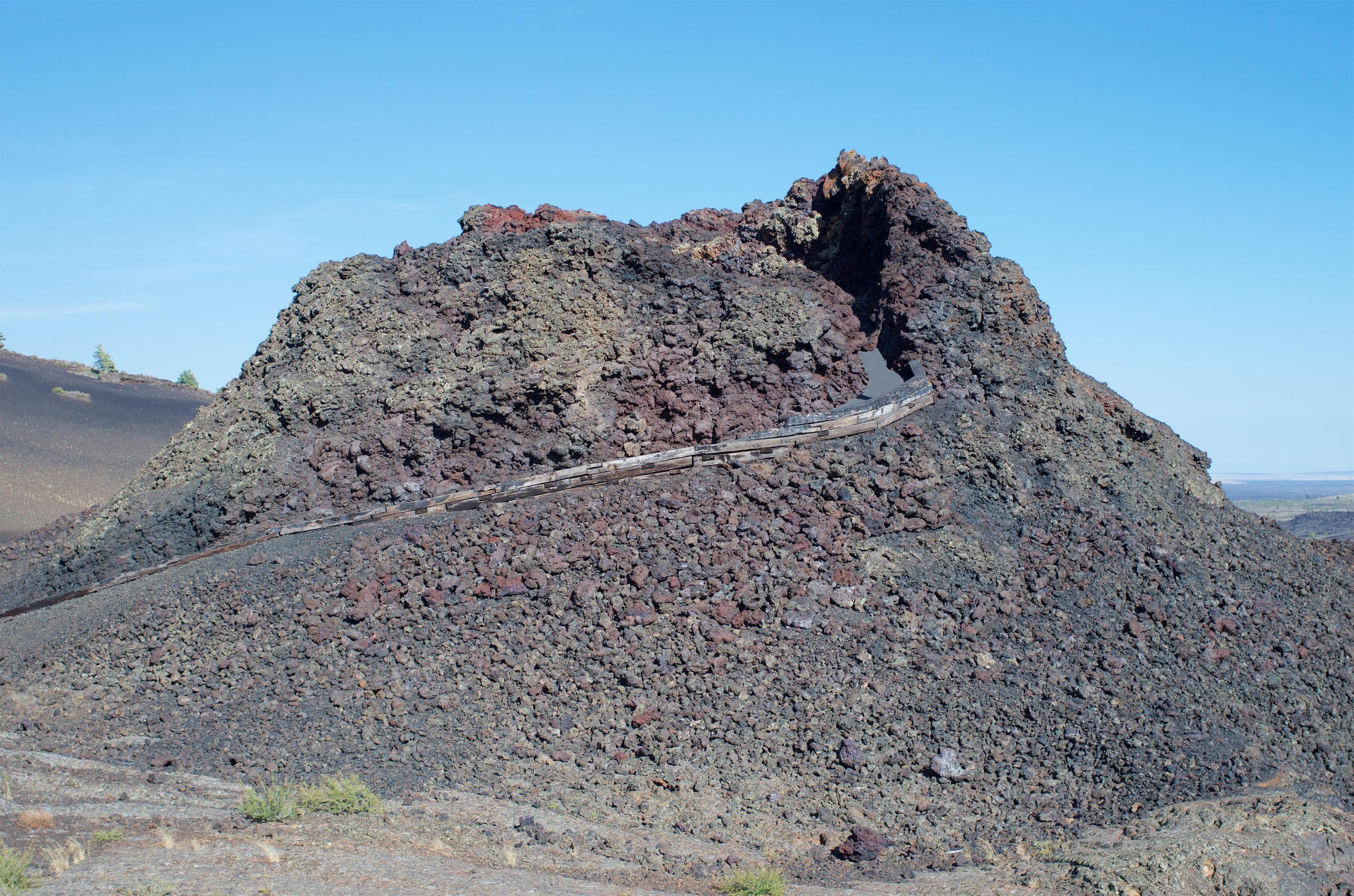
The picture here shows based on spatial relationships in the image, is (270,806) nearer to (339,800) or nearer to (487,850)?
(339,800)

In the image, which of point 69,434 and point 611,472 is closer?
point 611,472

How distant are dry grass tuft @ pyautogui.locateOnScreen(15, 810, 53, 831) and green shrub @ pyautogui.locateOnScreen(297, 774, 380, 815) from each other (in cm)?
146

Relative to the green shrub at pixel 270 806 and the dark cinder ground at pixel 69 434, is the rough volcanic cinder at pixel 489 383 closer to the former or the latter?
the green shrub at pixel 270 806

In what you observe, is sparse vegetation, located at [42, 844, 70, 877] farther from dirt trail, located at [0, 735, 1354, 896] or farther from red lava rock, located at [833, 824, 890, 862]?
red lava rock, located at [833, 824, 890, 862]

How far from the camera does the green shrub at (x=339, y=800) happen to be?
6.44 m

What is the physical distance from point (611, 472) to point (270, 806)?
204 inches

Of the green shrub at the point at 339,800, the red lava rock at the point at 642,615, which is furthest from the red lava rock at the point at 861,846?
the green shrub at the point at 339,800

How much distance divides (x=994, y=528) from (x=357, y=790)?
664cm

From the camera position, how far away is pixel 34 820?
5.88 meters

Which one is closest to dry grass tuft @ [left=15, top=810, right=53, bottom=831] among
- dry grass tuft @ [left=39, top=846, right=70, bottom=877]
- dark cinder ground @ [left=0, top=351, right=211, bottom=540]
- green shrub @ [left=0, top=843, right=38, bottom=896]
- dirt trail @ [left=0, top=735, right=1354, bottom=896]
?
dirt trail @ [left=0, top=735, right=1354, bottom=896]

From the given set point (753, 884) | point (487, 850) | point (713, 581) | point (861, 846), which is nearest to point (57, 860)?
point (487, 850)

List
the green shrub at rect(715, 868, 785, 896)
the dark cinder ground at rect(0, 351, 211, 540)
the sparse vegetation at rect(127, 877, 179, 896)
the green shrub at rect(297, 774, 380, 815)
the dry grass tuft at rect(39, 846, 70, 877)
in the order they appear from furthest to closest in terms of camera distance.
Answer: the dark cinder ground at rect(0, 351, 211, 540) → the green shrub at rect(297, 774, 380, 815) → the green shrub at rect(715, 868, 785, 896) → the dry grass tuft at rect(39, 846, 70, 877) → the sparse vegetation at rect(127, 877, 179, 896)

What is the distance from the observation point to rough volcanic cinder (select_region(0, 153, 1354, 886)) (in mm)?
7484

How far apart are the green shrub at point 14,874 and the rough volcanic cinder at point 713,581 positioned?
2.24 m
